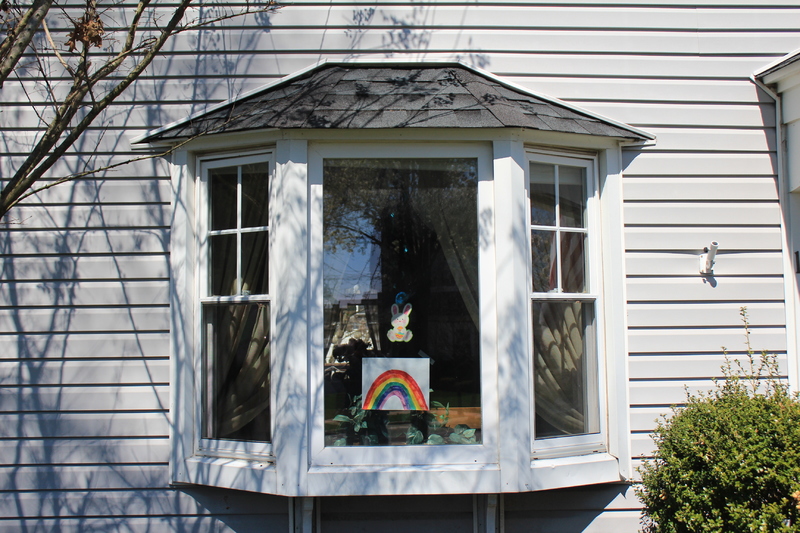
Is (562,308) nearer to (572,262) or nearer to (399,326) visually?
(572,262)

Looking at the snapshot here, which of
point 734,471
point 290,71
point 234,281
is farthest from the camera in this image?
point 290,71

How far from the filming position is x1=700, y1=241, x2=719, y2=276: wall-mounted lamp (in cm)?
392

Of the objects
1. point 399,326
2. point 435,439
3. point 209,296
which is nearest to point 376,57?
point 399,326

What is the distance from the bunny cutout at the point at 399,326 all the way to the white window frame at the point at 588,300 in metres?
0.75

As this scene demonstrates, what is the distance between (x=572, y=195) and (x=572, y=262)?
44 cm

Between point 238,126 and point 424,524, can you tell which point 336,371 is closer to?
point 424,524

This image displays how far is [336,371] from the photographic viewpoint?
11.7 feet

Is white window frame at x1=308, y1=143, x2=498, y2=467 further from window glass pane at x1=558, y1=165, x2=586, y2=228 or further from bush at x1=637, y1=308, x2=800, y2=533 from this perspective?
bush at x1=637, y1=308, x2=800, y2=533

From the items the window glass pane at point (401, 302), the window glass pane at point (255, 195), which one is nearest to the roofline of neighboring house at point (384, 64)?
the window glass pane at point (255, 195)

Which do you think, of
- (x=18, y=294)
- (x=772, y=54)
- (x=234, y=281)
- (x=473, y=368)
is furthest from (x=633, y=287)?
(x=18, y=294)

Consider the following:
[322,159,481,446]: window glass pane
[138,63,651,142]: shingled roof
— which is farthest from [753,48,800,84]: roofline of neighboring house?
[322,159,481,446]: window glass pane

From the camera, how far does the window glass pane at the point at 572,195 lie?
3.90 m

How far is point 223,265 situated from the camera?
3877 mm

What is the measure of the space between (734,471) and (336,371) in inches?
86.4
